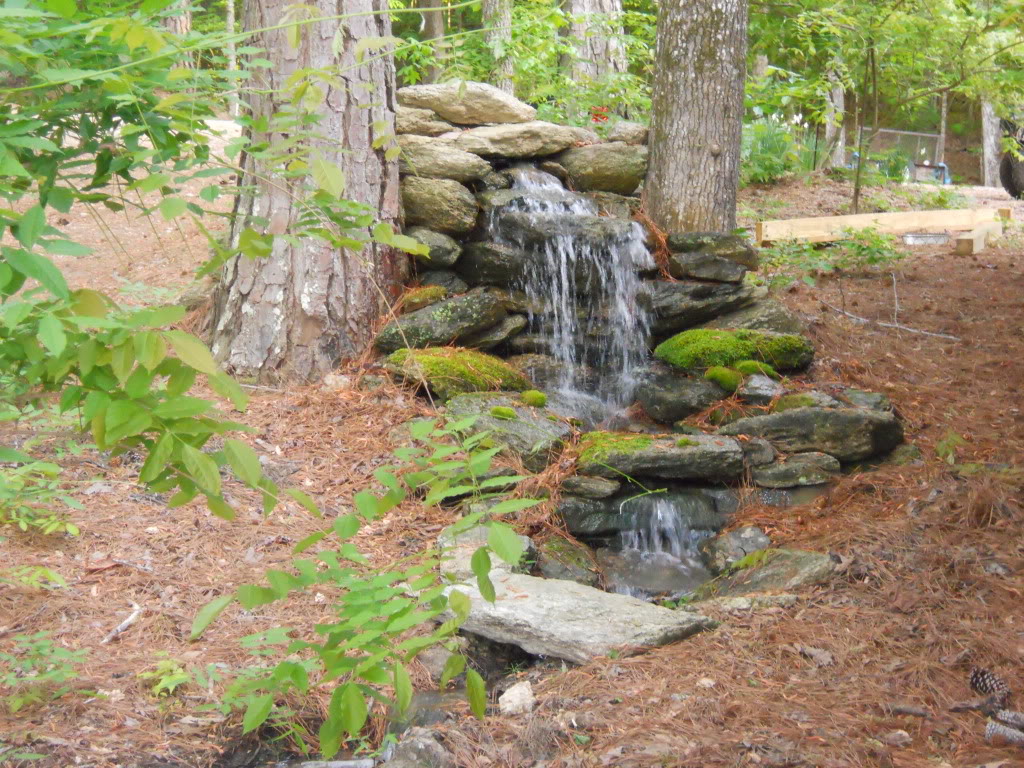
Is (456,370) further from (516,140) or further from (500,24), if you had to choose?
(500,24)

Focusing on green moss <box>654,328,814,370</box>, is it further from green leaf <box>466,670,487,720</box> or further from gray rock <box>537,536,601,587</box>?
green leaf <box>466,670,487,720</box>

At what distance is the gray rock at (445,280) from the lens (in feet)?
21.0

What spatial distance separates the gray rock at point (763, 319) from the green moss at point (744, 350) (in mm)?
245

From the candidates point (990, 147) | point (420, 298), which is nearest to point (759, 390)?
point (420, 298)

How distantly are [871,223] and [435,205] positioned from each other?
220 inches

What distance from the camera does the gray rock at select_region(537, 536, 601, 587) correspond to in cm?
421

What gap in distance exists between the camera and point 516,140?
7.25 m

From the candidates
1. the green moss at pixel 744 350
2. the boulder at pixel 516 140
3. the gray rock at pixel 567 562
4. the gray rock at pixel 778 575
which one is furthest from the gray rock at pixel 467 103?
the gray rock at pixel 778 575

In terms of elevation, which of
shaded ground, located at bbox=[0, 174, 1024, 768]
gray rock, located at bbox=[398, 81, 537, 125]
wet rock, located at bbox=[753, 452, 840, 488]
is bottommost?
wet rock, located at bbox=[753, 452, 840, 488]

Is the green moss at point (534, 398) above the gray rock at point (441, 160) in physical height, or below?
below

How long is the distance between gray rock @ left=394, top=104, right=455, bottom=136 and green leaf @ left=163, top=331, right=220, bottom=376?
6.10m

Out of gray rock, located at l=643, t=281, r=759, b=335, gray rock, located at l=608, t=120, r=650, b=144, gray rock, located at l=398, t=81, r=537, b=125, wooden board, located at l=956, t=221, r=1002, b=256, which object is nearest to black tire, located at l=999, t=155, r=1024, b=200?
wooden board, located at l=956, t=221, r=1002, b=256

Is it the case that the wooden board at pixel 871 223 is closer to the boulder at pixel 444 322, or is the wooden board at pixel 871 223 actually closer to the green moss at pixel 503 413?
the boulder at pixel 444 322

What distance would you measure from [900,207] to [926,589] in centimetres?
980
